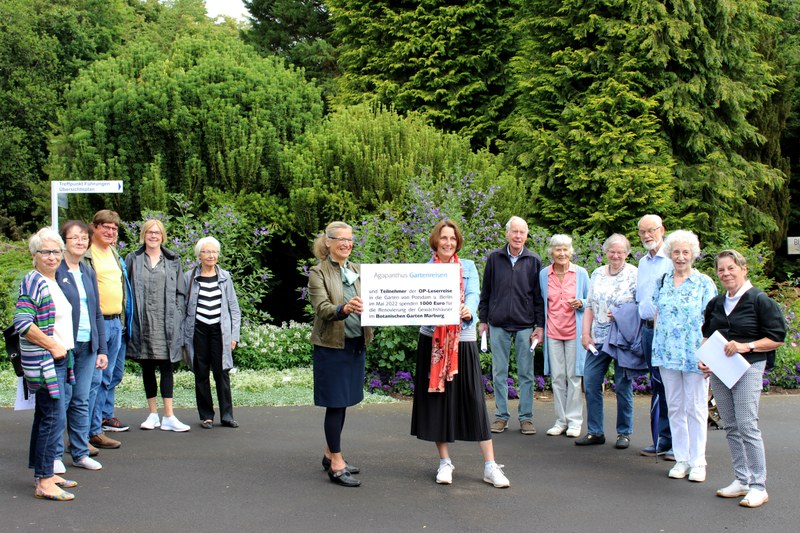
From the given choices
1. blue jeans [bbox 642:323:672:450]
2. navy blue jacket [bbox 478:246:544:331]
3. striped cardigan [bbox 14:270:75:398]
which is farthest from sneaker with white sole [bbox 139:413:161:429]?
blue jeans [bbox 642:323:672:450]

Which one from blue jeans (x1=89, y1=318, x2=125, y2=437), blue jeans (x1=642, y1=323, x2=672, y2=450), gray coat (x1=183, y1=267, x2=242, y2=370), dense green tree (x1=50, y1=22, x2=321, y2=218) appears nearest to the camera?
blue jeans (x1=642, y1=323, x2=672, y2=450)

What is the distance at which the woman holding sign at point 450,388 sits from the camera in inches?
247

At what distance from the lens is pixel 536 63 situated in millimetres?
18500

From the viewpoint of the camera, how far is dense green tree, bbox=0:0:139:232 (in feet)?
110

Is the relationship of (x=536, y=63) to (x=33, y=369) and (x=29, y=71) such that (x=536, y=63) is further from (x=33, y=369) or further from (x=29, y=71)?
(x=29, y=71)

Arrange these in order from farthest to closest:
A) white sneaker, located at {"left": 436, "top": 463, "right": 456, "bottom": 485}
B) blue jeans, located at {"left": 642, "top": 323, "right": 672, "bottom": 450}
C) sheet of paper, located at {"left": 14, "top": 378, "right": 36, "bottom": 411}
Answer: blue jeans, located at {"left": 642, "top": 323, "right": 672, "bottom": 450}
white sneaker, located at {"left": 436, "top": 463, "right": 456, "bottom": 485}
sheet of paper, located at {"left": 14, "top": 378, "right": 36, "bottom": 411}

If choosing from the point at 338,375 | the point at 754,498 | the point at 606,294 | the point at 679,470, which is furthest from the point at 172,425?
the point at 754,498

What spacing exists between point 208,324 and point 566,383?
368cm

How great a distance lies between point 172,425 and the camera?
8.17 meters

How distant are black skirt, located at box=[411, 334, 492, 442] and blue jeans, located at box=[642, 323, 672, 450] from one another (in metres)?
1.84

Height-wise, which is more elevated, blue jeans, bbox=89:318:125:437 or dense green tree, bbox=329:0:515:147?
dense green tree, bbox=329:0:515:147

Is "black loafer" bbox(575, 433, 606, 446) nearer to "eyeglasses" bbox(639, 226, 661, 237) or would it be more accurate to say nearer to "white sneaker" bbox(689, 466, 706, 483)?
"white sneaker" bbox(689, 466, 706, 483)

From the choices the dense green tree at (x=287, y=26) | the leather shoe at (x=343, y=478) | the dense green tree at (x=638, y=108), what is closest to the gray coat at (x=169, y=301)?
the leather shoe at (x=343, y=478)

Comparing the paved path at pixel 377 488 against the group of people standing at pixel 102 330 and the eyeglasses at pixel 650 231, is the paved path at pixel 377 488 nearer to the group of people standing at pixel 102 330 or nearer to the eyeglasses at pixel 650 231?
the group of people standing at pixel 102 330
